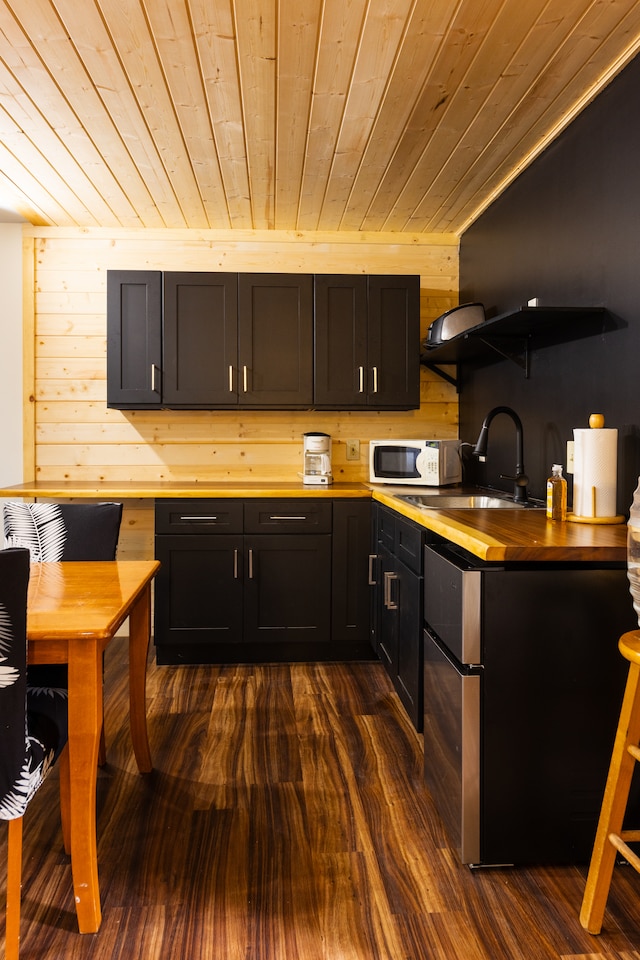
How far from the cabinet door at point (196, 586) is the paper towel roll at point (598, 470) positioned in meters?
1.82

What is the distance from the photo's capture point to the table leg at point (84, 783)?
1488mm

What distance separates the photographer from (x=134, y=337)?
3.58 metres

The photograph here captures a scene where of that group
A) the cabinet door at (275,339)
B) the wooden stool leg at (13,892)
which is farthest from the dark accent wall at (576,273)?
the wooden stool leg at (13,892)

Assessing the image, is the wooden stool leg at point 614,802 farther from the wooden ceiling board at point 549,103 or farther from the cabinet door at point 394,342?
the cabinet door at point 394,342

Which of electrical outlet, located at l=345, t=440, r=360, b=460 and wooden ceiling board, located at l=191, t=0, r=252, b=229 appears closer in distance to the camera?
wooden ceiling board, located at l=191, t=0, r=252, b=229

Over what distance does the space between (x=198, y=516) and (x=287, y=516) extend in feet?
1.49

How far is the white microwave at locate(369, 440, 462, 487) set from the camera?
3.37 meters

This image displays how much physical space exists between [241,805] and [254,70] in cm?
240

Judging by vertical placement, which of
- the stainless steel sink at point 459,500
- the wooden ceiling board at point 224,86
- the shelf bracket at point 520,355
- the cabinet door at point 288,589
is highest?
the wooden ceiling board at point 224,86

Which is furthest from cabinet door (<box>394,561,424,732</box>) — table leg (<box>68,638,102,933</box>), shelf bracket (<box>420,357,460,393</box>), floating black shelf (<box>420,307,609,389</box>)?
shelf bracket (<box>420,357,460,393</box>)

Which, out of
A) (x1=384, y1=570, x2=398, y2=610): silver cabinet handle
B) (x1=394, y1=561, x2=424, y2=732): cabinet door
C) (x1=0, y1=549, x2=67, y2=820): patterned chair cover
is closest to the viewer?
(x1=0, y1=549, x2=67, y2=820): patterned chair cover

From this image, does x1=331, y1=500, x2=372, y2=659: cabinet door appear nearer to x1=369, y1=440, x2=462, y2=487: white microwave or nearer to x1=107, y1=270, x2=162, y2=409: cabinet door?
x1=369, y1=440, x2=462, y2=487: white microwave

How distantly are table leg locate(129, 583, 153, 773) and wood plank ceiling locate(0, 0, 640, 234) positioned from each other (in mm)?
1737

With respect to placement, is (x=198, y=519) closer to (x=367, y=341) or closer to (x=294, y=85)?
(x=367, y=341)
